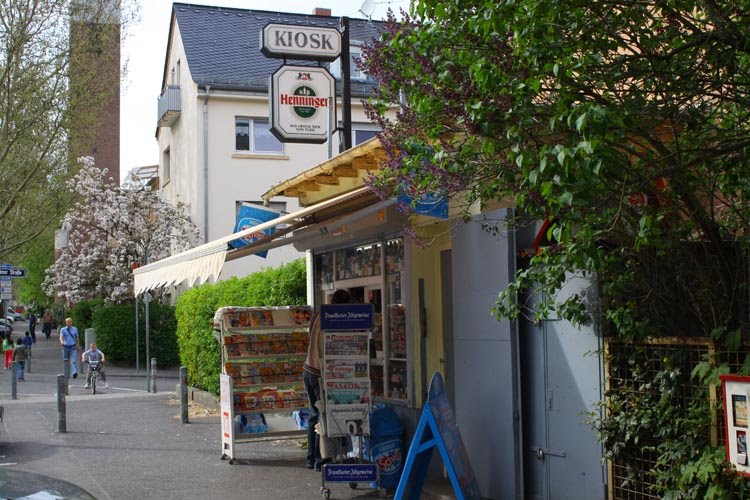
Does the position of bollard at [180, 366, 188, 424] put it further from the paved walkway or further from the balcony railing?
the balcony railing

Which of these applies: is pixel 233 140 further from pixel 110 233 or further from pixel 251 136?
pixel 110 233

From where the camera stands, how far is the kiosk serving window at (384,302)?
1098 cm

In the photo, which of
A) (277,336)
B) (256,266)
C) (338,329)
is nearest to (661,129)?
(338,329)

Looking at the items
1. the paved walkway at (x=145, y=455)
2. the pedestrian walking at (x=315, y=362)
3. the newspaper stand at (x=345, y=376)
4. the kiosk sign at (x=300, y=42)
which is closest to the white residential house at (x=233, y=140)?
the paved walkway at (x=145, y=455)

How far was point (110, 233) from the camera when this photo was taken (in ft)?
119

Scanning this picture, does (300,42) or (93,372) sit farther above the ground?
(300,42)

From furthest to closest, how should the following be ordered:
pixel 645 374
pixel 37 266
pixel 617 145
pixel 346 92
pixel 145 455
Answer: pixel 37 266 < pixel 346 92 < pixel 145 455 < pixel 645 374 < pixel 617 145

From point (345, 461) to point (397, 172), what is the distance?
4.03 m

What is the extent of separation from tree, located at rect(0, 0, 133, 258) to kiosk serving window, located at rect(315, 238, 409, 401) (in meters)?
17.0

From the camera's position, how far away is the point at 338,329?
32.5 ft

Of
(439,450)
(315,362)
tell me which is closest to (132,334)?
(315,362)

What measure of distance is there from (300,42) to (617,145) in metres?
10.9

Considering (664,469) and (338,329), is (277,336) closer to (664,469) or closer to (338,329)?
(338,329)

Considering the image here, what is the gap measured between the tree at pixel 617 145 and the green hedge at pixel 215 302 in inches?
380
